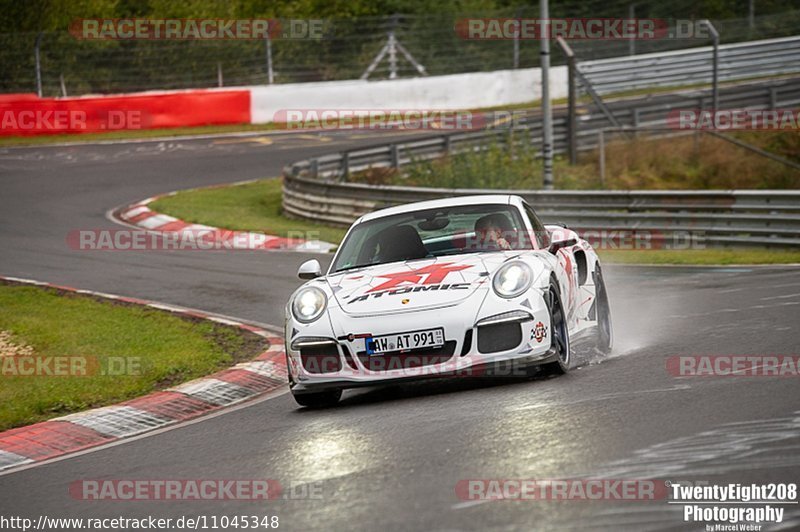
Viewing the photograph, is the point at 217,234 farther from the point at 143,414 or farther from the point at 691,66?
the point at 691,66

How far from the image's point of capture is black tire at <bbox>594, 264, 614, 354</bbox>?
1011 cm

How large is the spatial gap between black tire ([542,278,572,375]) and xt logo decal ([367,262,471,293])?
0.60 metres

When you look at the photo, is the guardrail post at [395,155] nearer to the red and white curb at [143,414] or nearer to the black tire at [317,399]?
the red and white curb at [143,414]

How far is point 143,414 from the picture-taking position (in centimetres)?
882

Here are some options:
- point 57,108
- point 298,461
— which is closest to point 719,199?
point 298,461

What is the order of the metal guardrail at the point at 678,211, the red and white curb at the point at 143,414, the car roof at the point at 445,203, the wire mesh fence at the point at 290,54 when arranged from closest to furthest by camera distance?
1. the red and white curb at the point at 143,414
2. the car roof at the point at 445,203
3. the metal guardrail at the point at 678,211
4. the wire mesh fence at the point at 290,54

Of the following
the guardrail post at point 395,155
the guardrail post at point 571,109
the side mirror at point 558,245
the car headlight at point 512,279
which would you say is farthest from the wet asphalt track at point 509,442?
the guardrail post at point 571,109

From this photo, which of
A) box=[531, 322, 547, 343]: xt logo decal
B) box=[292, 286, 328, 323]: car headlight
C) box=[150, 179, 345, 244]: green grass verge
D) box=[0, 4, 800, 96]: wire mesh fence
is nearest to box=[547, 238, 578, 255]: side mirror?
box=[531, 322, 547, 343]: xt logo decal

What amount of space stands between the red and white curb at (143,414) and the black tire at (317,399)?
2.59 ft

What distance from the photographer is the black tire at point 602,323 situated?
10109 mm

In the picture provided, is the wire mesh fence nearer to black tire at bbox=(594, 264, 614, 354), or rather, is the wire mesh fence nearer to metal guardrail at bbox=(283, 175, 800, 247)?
metal guardrail at bbox=(283, 175, 800, 247)

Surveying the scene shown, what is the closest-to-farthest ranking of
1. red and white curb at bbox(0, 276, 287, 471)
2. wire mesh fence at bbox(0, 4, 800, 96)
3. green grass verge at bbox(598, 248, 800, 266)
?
red and white curb at bbox(0, 276, 287, 471) < green grass verge at bbox(598, 248, 800, 266) < wire mesh fence at bbox(0, 4, 800, 96)

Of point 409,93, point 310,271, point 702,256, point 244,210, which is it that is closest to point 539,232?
point 310,271

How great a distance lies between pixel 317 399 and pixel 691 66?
2852cm
